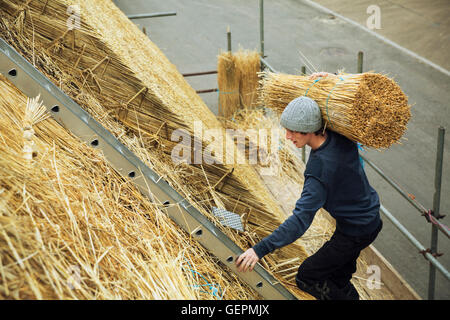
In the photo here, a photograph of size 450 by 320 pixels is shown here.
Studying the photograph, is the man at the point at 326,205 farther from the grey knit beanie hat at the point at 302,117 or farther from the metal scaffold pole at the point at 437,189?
the metal scaffold pole at the point at 437,189

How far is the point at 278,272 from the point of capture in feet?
8.00

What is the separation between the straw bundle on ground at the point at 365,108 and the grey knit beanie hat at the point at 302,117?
0.07 meters

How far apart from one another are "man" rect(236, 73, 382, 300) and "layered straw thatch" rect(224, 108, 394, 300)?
185 mm

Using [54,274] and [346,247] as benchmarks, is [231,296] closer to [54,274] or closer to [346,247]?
[346,247]

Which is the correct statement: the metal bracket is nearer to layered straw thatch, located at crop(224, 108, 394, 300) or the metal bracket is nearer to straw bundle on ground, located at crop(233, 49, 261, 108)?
layered straw thatch, located at crop(224, 108, 394, 300)

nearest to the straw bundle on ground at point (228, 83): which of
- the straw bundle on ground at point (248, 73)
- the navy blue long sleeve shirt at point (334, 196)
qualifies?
the straw bundle on ground at point (248, 73)

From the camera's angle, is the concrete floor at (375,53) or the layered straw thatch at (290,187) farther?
the concrete floor at (375,53)

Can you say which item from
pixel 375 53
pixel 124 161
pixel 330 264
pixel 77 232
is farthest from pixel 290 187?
pixel 375 53

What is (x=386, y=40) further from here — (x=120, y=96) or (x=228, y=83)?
(x=120, y=96)

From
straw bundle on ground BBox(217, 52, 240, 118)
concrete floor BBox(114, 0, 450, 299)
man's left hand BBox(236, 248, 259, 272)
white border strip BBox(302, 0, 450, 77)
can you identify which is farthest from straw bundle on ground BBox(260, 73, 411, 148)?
white border strip BBox(302, 0, 450, 77)

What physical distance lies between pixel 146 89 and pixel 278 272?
1.11 m

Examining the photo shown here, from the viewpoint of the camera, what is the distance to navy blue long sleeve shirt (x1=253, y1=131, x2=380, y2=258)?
205cm

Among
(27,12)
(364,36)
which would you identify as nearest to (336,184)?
(27,12)

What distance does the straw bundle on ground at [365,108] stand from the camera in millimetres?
2074
